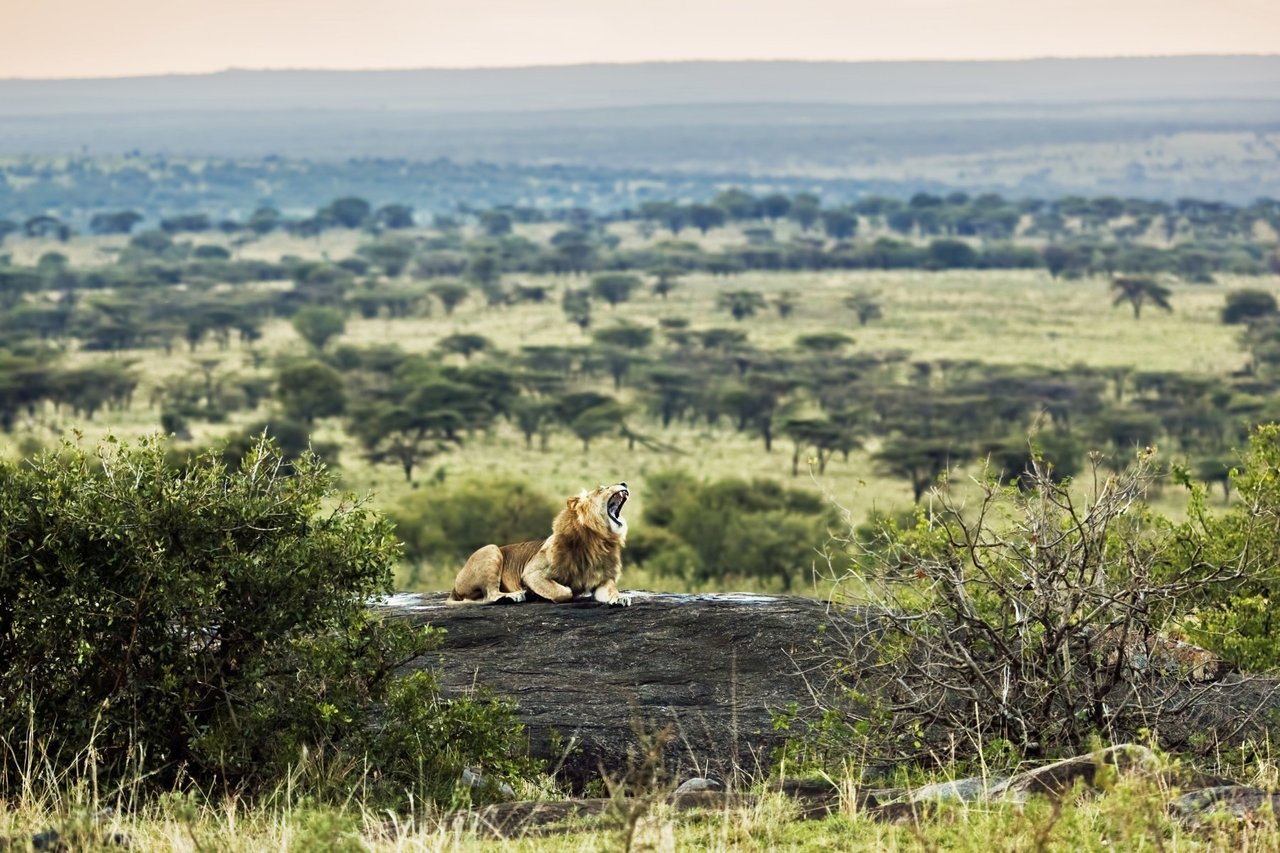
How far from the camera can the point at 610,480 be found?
134 ft

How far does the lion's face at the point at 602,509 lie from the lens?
10.6m

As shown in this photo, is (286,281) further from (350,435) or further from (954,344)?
(350,435)

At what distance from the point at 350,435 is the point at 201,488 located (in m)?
35.4

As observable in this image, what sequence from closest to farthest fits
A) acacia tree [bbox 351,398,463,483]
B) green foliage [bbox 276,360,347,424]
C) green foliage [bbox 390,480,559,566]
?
green foliage [bbox 390,480,559,566] < acacia tree [bbox 351,398,463,483] < green foliage [bbox 276,360,347,424]

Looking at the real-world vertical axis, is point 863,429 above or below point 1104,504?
below

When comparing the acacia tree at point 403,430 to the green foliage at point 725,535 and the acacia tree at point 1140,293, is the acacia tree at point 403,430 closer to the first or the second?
the green foliage at point 725,535

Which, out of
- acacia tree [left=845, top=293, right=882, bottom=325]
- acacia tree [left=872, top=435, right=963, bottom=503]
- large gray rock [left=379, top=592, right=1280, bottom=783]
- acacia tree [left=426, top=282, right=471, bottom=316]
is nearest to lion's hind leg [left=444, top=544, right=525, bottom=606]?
large gray rock [left=379, top=592, right=1280, bottom=783]

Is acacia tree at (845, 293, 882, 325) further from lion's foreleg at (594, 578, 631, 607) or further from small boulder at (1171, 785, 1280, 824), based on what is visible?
small boulder at (1171, 785, 1280, 824)

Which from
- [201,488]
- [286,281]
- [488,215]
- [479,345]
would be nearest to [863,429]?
[479,345]

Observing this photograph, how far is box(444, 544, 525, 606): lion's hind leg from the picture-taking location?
11242mm

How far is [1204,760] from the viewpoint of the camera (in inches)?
307

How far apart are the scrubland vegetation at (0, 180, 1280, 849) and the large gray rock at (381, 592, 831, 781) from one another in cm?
41

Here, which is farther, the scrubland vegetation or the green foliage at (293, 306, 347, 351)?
the green foliage at (293, 306, 347, 351)

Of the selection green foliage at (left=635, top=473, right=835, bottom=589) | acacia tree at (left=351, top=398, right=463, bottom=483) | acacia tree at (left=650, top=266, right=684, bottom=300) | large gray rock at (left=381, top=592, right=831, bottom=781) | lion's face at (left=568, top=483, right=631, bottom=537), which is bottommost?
acacia tree at (left=650, top=266, right=684, bottom=300)
